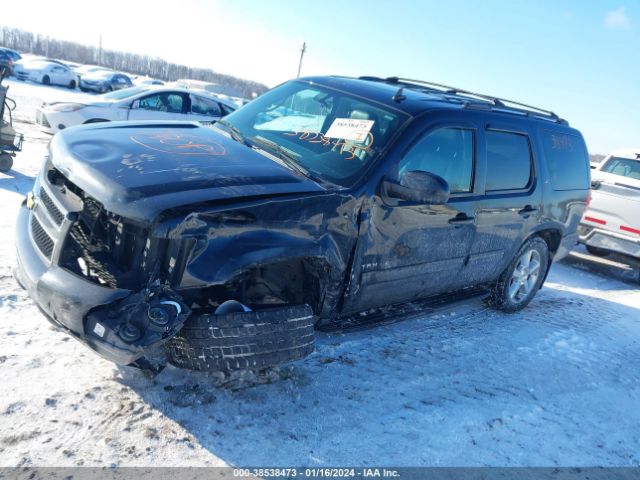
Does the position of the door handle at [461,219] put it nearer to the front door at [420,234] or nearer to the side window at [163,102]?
the front door at [420,234]

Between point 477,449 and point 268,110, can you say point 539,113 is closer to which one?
point 268,110

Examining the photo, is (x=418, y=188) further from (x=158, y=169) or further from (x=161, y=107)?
(x=161, y=107)

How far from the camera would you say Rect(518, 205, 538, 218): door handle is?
4841 mm

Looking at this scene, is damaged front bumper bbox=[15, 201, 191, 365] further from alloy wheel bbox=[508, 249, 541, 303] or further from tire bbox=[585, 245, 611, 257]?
tire bbox=[585, 245, 611, 257]

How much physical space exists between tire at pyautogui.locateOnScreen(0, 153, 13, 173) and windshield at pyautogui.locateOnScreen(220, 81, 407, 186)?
4.50 m

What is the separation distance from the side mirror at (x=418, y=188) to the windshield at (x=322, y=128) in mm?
237

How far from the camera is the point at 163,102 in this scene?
37.0ft

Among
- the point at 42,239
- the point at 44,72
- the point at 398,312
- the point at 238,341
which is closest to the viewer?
the point at 238,341

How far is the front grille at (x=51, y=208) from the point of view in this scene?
2898 millimetres

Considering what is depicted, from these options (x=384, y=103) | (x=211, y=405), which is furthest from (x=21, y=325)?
(x=384, y=103)

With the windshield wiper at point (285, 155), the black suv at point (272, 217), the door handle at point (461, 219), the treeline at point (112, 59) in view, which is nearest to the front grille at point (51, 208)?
the black suv at point (272, 217)

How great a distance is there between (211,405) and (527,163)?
144 inches

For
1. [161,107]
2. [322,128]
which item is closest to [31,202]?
[322,128]

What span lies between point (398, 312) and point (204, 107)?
9353 millimetres
